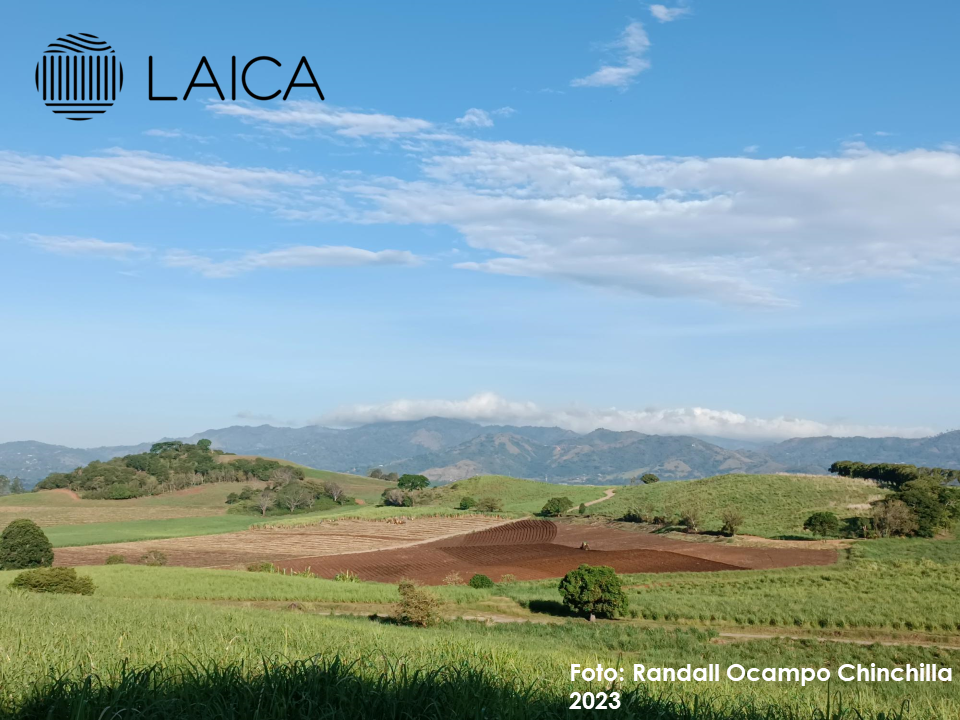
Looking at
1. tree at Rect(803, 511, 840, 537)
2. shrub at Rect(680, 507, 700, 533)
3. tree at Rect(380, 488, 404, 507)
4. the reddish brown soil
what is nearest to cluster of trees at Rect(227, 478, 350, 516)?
tree at Rect(380, 488, 404, 507)

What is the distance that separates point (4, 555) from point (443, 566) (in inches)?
1230

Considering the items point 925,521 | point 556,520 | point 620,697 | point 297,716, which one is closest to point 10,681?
point 297,716

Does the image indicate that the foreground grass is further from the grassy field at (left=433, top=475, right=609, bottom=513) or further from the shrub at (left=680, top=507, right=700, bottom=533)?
the grassy field at (left=433, top=475, right=609, bottom=513)

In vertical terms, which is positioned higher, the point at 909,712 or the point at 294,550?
the point at 909,712

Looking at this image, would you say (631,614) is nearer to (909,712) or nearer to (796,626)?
(796,626)

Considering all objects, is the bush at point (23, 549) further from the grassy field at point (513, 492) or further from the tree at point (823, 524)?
the grassy field at point (513, 492)

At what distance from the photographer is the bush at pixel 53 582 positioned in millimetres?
31000

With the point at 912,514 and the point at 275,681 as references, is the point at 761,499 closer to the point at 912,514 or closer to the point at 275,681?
the point at 912,514

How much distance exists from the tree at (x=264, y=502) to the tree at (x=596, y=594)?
9080 cm

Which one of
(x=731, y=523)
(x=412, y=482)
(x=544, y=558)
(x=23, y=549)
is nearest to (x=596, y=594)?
(x=544, y=558)

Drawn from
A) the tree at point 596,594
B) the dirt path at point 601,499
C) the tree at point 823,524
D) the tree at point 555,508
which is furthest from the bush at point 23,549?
the dirt path at point 601,499

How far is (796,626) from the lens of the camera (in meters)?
29.0

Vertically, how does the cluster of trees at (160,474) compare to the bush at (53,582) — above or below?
below

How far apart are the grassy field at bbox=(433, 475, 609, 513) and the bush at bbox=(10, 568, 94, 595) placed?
74190mm
